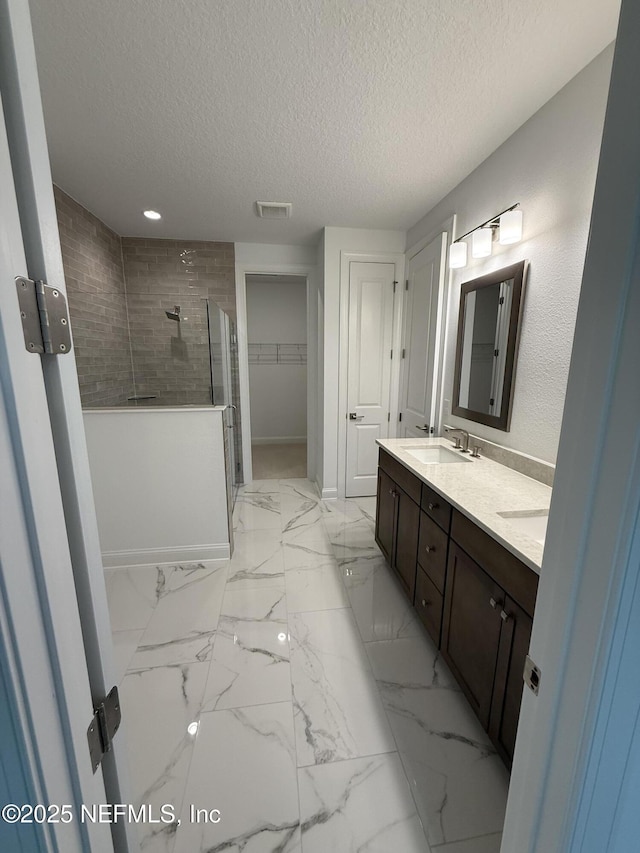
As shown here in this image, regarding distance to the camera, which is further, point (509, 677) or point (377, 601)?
point (377, 601)

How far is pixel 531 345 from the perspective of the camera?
1.73 meters

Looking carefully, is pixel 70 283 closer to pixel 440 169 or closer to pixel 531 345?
pixel 440 169

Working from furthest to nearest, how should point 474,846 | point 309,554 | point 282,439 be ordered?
point 282,439 < point 309,554 < point 474,846

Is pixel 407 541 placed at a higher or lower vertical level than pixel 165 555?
higher

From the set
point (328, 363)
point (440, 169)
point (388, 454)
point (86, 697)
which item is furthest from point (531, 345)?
point (86, 697)

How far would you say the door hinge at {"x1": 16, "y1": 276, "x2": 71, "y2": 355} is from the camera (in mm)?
441

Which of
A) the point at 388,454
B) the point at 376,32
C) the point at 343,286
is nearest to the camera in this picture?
the point at 376,32

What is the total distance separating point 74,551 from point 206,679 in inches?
55.6

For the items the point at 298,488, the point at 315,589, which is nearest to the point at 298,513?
the point at 298,488

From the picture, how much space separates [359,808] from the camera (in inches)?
44.5

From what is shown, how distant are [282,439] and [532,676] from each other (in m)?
5.24

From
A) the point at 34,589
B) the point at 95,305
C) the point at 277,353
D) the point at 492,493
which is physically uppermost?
the point at 95,305

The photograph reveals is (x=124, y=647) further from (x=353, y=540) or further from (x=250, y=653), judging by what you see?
(x=353, y=540)

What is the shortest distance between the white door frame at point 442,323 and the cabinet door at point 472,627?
4.47ft
